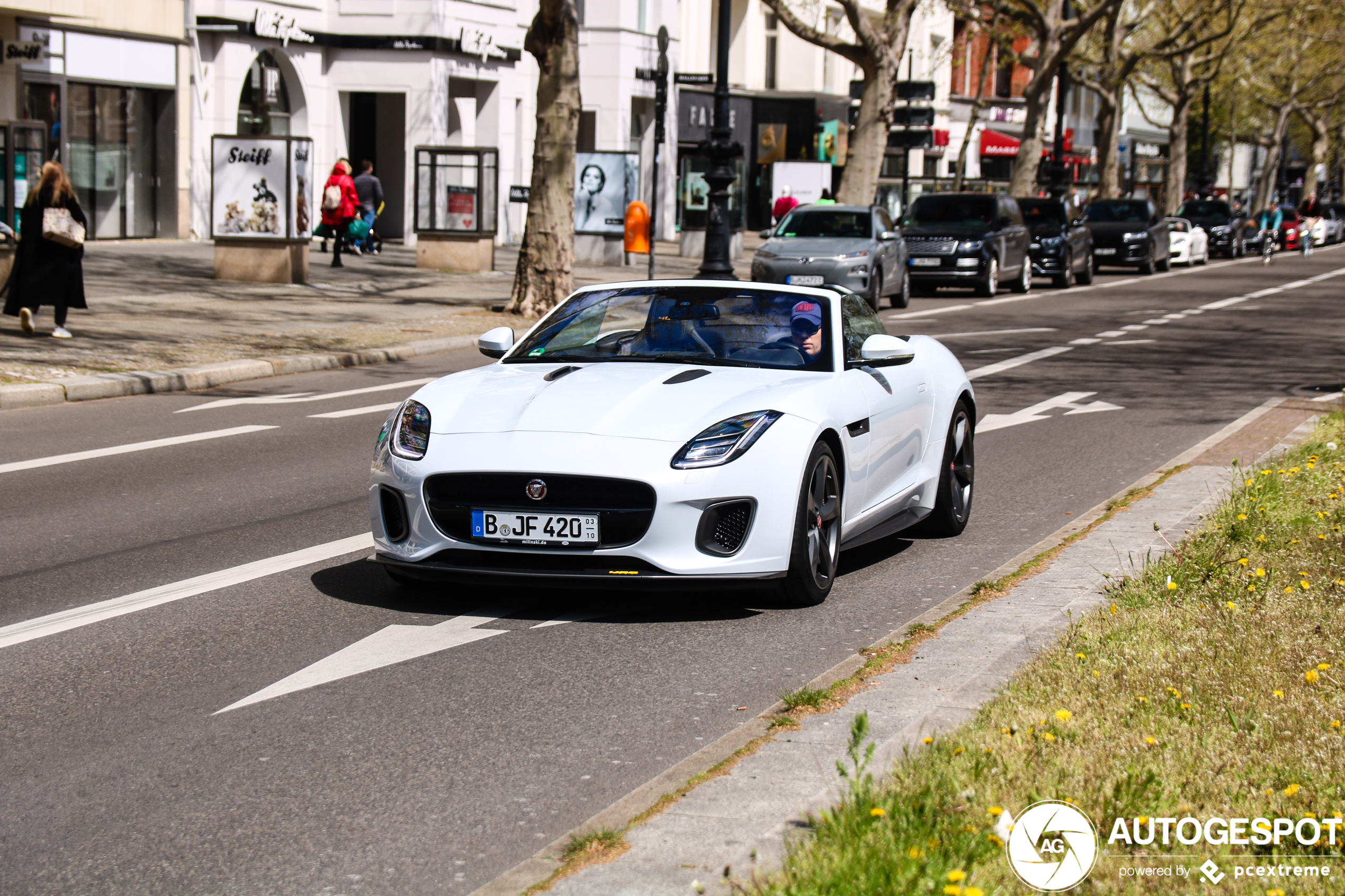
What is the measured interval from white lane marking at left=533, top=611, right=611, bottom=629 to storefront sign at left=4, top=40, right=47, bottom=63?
83.1 feet

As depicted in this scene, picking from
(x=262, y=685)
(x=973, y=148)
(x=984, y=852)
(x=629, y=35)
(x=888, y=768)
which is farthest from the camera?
(x=973, y=148)

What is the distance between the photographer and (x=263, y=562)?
7656 millimetres

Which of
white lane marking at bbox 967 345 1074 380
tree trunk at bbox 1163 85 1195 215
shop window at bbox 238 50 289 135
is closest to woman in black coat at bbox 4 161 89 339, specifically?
white lane marking at bbox 967 345 1074 380

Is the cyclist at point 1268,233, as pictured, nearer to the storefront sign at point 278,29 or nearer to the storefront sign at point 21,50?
the storefront sign at point 278,29

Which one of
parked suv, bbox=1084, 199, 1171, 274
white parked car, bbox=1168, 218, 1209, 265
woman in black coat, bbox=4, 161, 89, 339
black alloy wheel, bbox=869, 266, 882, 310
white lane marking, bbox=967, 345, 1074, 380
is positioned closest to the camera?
woman in black coat, bbox=4, 161, 89, 339

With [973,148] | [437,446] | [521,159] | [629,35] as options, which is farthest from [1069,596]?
[973,148]

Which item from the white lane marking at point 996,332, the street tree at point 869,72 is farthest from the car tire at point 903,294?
the street tree at point 869,72

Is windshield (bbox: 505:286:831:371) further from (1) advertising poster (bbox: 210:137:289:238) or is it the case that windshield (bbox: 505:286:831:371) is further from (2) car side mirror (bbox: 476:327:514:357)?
(1) advertising poster (bbox: 210:137:289:238)

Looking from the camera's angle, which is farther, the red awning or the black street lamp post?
the red awning

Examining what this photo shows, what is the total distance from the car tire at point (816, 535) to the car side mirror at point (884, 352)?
0.62m

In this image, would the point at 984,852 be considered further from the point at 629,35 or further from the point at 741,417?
the point at 629,35

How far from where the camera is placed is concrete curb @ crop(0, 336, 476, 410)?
13.5 metres

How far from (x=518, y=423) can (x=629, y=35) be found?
39.8m

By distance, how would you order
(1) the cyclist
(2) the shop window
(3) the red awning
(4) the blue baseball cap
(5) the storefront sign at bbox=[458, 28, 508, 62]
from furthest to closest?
1. (3) the red awning
2. (1) the cyclist
3. (5) the storefront sign at bbox=[458, 28, 508, 62]
4. (2) the shop window
5. (4) the blue baseball cap
